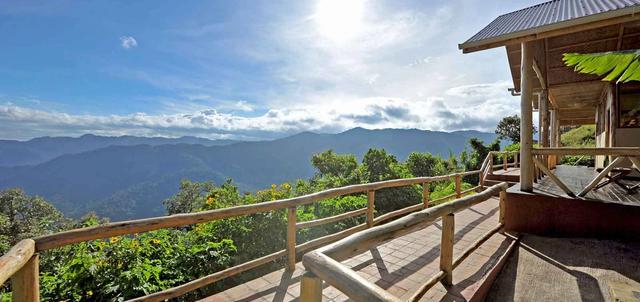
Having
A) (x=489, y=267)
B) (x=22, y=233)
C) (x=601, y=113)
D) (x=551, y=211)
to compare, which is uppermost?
(x=601, y=113)

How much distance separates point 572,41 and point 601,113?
21.3 feet

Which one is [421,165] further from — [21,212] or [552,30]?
[21,212]

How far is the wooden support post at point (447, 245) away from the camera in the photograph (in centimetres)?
284

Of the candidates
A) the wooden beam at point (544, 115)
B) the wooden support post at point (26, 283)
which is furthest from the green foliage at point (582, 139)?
the wooden support post at point (26, 283)

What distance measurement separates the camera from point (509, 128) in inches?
1528

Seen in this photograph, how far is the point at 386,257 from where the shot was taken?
3971 millimetres

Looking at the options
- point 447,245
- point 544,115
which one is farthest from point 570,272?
point 544,115

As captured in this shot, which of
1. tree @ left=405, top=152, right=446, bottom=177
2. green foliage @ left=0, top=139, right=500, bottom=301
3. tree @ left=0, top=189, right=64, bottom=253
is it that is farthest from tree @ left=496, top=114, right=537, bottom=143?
tree @ left=0, top=189, right=64, bottom=253

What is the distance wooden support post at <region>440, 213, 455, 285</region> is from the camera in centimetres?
284

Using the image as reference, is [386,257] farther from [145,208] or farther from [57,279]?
[145,208]

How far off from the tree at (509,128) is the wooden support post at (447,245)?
40633 mm

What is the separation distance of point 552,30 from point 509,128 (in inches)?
1604

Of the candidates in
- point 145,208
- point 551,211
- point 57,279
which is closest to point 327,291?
point 57,279

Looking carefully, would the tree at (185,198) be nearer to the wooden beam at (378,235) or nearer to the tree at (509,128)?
the tree at (509,128)
